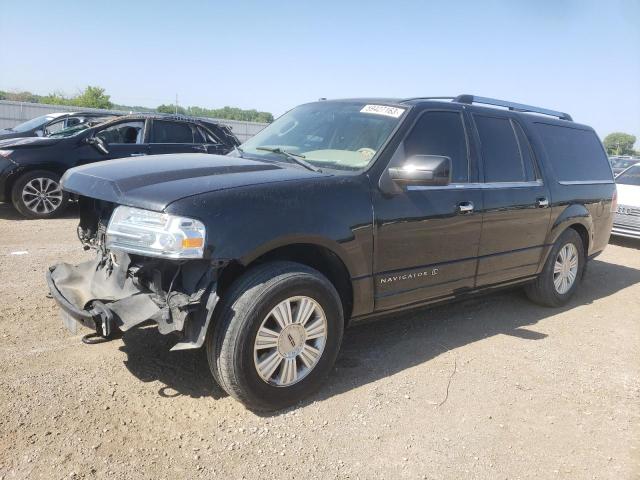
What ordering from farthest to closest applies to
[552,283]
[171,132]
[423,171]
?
[171,132] → [552,283] → [423,171]

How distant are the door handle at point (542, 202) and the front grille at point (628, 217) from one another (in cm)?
576

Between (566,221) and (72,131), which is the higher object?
(72,131)

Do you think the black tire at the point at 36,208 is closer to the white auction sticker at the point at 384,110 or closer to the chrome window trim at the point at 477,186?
the white auction sticker at the point at 384,110

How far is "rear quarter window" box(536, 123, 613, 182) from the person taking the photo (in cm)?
530

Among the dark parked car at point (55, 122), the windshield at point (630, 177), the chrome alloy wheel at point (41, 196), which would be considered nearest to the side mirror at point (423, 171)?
the chrome alloy wheel at point (41, 196)

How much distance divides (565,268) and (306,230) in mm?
3622

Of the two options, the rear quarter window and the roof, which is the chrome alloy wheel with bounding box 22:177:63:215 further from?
the rear quarter window

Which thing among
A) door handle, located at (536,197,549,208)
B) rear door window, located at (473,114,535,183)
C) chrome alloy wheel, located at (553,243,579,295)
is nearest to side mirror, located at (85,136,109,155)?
rear door window, located at (473,114,535,183)

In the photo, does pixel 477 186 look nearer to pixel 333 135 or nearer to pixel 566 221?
pixel 333 135

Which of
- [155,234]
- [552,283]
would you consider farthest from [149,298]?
[552,283]

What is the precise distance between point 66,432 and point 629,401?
11.7ft

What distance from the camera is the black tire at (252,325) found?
115 inches

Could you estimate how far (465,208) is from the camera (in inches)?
162

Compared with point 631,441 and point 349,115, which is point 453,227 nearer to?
point 349,115
